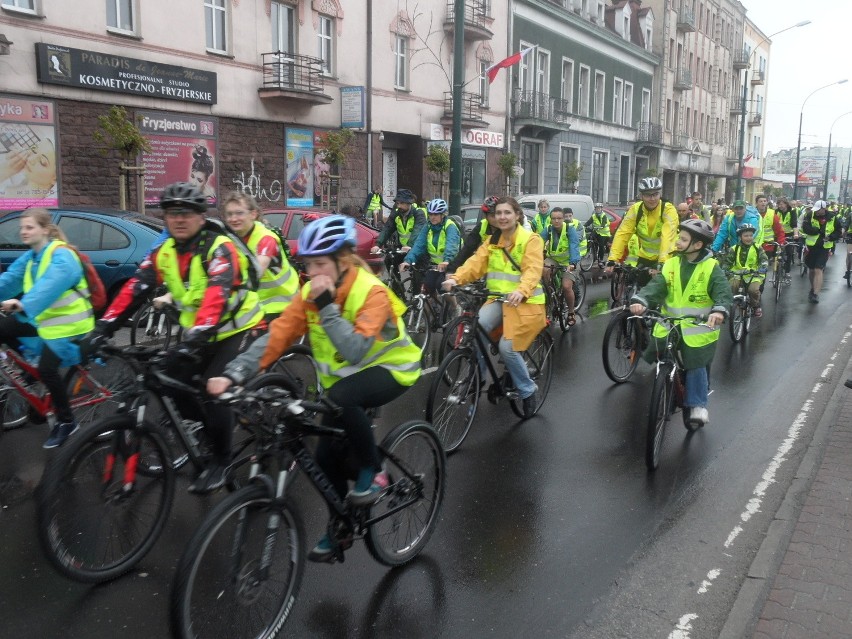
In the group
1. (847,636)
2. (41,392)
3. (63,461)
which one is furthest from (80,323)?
(847,636)

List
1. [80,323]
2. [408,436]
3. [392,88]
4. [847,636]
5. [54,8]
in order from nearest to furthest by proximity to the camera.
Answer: [847,636] → [408,436] → [80,323] → [54,8] → [392,88]

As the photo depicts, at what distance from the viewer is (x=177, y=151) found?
18.5 metres

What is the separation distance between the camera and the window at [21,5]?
1502 centimetres

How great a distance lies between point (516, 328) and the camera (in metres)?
6.29

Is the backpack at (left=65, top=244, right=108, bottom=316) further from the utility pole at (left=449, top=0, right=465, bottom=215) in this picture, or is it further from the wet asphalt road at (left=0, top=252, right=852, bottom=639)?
the utility pole at (left=449, top=0, right=465, bottom=215)

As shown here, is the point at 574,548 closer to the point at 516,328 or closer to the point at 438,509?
the point at 438,509

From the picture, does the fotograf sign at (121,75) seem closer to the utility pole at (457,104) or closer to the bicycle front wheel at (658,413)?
the utility pole at (457,104)

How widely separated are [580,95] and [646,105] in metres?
10.7

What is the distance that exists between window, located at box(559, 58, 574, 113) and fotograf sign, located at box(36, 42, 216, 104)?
20432 millimetres

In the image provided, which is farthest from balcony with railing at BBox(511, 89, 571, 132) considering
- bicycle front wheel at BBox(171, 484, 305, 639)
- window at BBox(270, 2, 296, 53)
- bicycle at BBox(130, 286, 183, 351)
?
bicycle front wheel at BBox(171, 484, 305, 639)

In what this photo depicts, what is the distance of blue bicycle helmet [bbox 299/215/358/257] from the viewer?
3500mm

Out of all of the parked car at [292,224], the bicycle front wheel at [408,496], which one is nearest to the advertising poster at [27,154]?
the parked car at [292,224]

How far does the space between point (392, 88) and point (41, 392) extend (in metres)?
20.5

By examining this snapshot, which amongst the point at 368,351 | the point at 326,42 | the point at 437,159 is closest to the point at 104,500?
the point at 368,351
